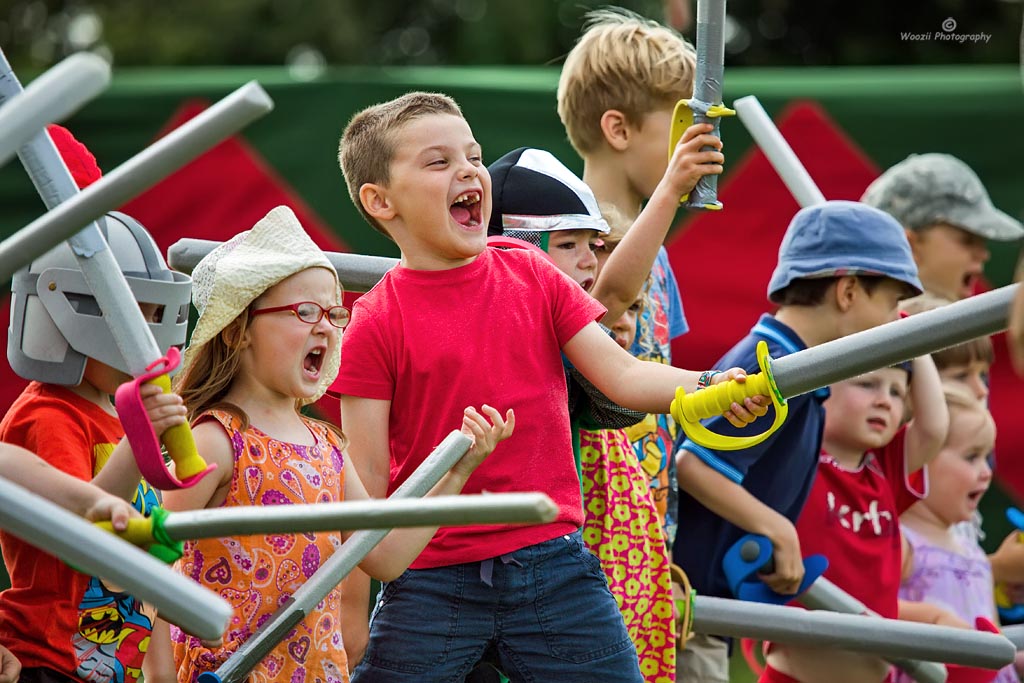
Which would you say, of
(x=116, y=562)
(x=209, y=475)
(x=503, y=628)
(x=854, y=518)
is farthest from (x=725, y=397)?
(x=854, y=518)

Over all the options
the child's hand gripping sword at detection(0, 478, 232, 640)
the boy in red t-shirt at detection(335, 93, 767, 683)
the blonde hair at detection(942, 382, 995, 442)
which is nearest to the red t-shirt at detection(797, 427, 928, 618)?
the blonde hair at detection(942, 382, 995, 442)

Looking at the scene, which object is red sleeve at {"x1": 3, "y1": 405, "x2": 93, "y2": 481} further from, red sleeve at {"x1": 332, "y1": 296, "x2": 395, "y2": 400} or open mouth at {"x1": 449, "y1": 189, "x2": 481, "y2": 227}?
open mouth at {"x1": 449, "y1": 189, "x2": 481, "y2": 227}

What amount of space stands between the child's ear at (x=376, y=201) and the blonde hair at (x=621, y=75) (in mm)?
1288

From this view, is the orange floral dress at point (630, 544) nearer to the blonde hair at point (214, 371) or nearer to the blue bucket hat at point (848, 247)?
the blonde hair at point (214, 371)

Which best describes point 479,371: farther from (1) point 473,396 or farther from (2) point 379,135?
(2) point 379,135

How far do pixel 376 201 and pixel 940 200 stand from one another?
337 cm

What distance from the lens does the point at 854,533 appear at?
17.5 feet

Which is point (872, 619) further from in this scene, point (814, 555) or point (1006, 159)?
point (1006, 159)

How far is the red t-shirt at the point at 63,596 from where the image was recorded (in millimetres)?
3643

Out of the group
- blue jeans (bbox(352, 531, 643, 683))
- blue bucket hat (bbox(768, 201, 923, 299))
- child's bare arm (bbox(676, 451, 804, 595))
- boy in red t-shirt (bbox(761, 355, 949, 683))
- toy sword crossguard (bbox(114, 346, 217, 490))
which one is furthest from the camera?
boy in red t-shirt (bbox(761, 355, 949, 683))

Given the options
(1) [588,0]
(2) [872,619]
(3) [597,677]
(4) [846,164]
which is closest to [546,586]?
(3) [597,677]

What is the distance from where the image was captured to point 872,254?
203 inches

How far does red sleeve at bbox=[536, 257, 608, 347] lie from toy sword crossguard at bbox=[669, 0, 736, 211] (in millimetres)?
394

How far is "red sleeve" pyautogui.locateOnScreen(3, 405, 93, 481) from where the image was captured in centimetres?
360
